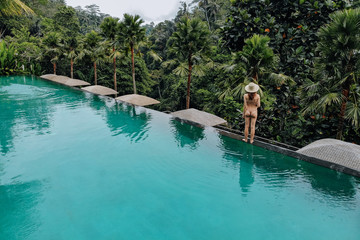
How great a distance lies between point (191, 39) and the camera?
13.5m

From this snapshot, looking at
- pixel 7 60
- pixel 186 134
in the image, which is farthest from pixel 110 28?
pixel 186 134

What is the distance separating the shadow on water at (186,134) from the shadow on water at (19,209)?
12.9 ft

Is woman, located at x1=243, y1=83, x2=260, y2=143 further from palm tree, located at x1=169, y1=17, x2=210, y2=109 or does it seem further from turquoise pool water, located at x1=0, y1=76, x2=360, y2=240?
palm tree, located at x1=169, y1=17, x2=210, y2=109

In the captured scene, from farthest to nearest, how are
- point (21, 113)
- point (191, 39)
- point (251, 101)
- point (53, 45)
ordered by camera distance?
point (53, 45), point (191, 39), point (21, 113), point (251, 101)

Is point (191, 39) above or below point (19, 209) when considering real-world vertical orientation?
above

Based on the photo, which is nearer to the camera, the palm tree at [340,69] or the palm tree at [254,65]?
the palm tree at [340,69]

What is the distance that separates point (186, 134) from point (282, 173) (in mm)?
3612

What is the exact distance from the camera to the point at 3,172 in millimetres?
5270

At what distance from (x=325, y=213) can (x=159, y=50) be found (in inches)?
1382

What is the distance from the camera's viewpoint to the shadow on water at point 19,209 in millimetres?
3557

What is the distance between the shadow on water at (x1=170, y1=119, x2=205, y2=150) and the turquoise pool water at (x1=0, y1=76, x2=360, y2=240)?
9 centimetres

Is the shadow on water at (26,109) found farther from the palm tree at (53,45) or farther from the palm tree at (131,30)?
the palm tree at (53,45)

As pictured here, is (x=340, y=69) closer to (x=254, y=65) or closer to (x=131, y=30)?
(x=254, y=65)

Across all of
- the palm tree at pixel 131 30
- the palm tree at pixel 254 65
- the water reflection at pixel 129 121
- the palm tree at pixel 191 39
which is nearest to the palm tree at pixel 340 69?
the palm tree at pixel 254 65
